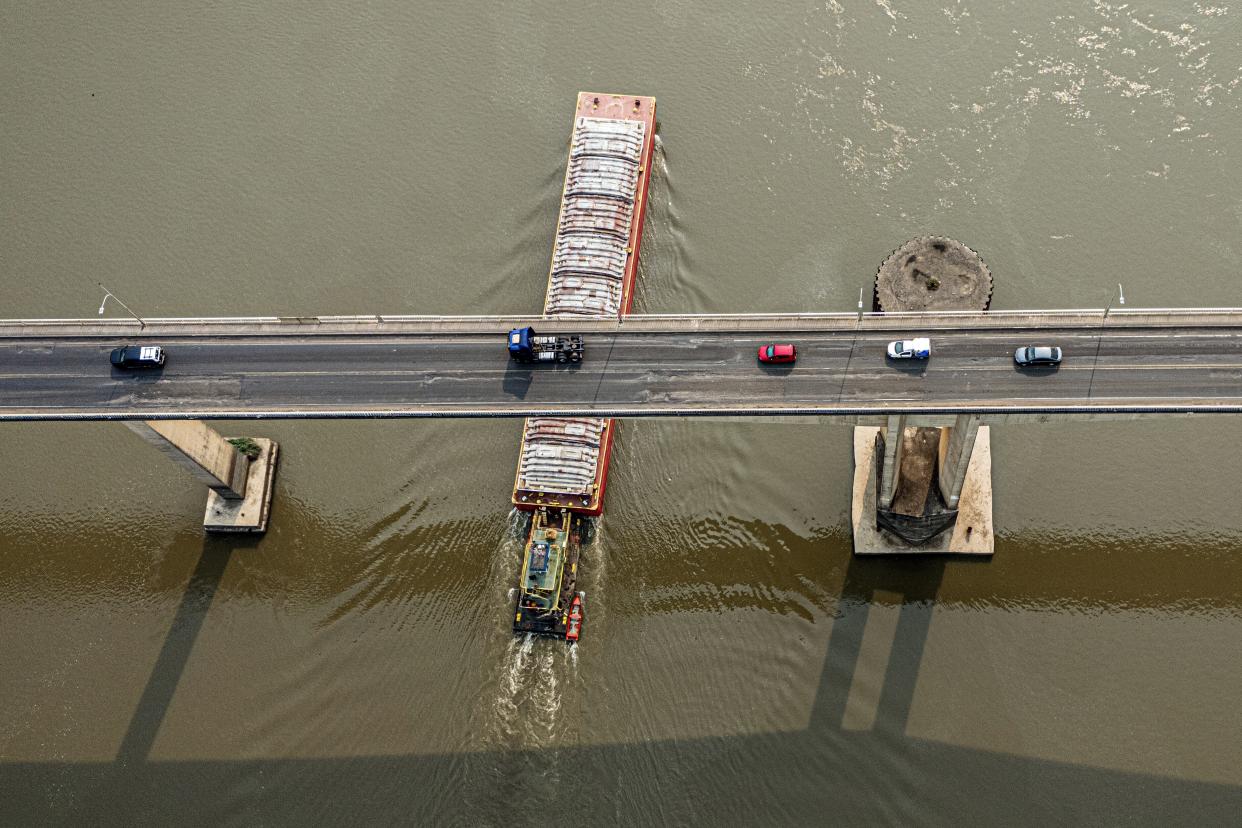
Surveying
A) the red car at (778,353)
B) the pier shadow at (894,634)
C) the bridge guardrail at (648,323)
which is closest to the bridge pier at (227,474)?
the bridge guardrail at (648,323)

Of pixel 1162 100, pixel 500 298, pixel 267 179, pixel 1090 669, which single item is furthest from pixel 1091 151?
pixel 267 179

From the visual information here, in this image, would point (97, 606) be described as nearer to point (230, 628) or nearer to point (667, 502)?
point (230, 628)

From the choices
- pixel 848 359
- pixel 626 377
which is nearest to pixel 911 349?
pixel 848 359

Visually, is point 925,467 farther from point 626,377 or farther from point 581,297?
point 581,297

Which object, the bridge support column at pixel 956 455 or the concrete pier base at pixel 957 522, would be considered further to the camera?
the concrete pier base at pixel 957 522

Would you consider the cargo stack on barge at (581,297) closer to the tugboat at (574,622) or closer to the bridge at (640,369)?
the tugboat at (574,622)

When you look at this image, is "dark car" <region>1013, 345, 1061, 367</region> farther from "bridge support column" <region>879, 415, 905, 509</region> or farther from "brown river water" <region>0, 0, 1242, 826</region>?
"brown river water" <region>0, 0, 1242, 826</region>

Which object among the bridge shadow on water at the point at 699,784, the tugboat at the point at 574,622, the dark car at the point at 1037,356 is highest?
the dark car at the point at 1037,356

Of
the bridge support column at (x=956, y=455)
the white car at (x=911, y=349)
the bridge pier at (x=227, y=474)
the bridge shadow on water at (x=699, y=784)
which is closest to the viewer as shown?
the white car at (x=911, y=349)
